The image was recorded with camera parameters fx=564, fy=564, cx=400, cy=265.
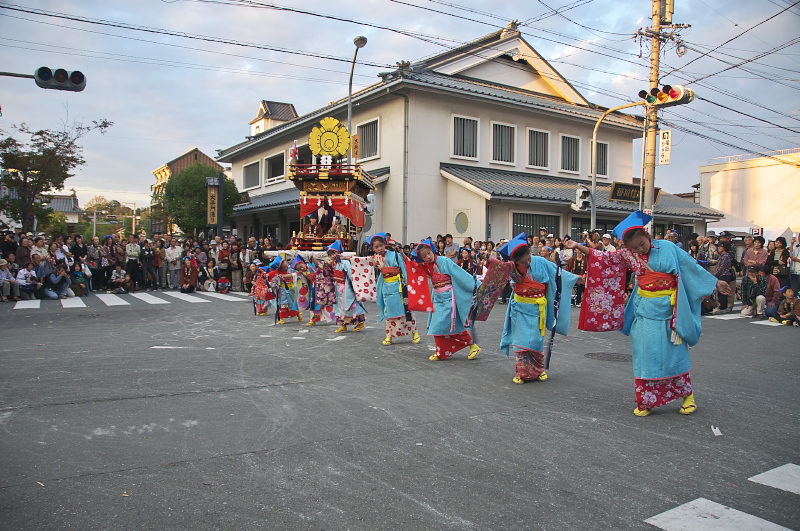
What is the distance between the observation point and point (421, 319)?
496 inches

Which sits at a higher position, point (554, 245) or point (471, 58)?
point (471, 58)

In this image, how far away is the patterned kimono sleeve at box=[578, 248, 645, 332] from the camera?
5793 millimetres

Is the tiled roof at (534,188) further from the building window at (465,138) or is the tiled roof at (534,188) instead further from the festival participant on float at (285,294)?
the festival participant on float at (285,294)

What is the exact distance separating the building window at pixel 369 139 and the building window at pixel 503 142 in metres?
4.72

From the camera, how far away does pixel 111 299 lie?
15.8 meters

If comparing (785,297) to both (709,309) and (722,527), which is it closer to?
(709,309)

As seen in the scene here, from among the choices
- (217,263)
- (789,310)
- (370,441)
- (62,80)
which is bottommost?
(370,441)

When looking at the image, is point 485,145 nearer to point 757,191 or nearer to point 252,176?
point 252,176

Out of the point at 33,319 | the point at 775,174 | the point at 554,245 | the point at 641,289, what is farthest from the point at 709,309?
the point at 775,174

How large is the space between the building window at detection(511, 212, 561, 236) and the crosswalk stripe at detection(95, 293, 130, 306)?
43.8 feet

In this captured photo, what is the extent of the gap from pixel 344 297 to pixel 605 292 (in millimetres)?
→ 5743

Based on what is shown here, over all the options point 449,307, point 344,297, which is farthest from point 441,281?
point 344,297

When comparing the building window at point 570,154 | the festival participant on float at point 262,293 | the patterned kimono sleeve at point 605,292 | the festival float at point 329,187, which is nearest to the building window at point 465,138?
the building window at point 570,154

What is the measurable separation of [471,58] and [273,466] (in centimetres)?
2145
